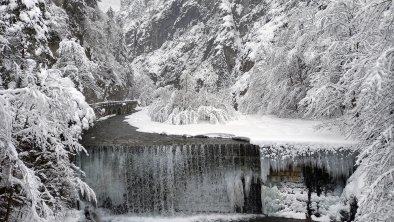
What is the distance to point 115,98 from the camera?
35.4m

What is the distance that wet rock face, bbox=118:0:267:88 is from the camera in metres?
55.3

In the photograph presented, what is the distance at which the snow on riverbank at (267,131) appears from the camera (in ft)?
33.0

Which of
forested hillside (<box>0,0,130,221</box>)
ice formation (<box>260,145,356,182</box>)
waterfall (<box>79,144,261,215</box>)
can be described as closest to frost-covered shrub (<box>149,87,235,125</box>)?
waterfall (<box>79,144,261,215</box>)

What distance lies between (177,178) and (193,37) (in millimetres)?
60375

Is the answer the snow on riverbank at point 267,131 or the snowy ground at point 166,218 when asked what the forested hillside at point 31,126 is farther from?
the snow on riverbank at point 267,131

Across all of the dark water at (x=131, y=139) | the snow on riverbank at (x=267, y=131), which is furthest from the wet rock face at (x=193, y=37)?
the dark water at (x=131, y=139)

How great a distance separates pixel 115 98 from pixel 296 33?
78.9 feet

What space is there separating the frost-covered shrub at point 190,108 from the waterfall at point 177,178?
4.43 meters

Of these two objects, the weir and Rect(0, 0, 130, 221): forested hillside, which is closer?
Rect(0, 0, 130, 221): forested hillside

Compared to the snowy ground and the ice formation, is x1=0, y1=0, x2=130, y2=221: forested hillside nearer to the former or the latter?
the snowy ground

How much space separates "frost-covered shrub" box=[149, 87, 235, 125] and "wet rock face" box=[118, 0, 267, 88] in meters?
23.3

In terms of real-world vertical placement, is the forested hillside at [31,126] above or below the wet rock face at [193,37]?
below

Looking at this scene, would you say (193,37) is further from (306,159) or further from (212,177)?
(306,159)

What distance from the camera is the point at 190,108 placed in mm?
15469
